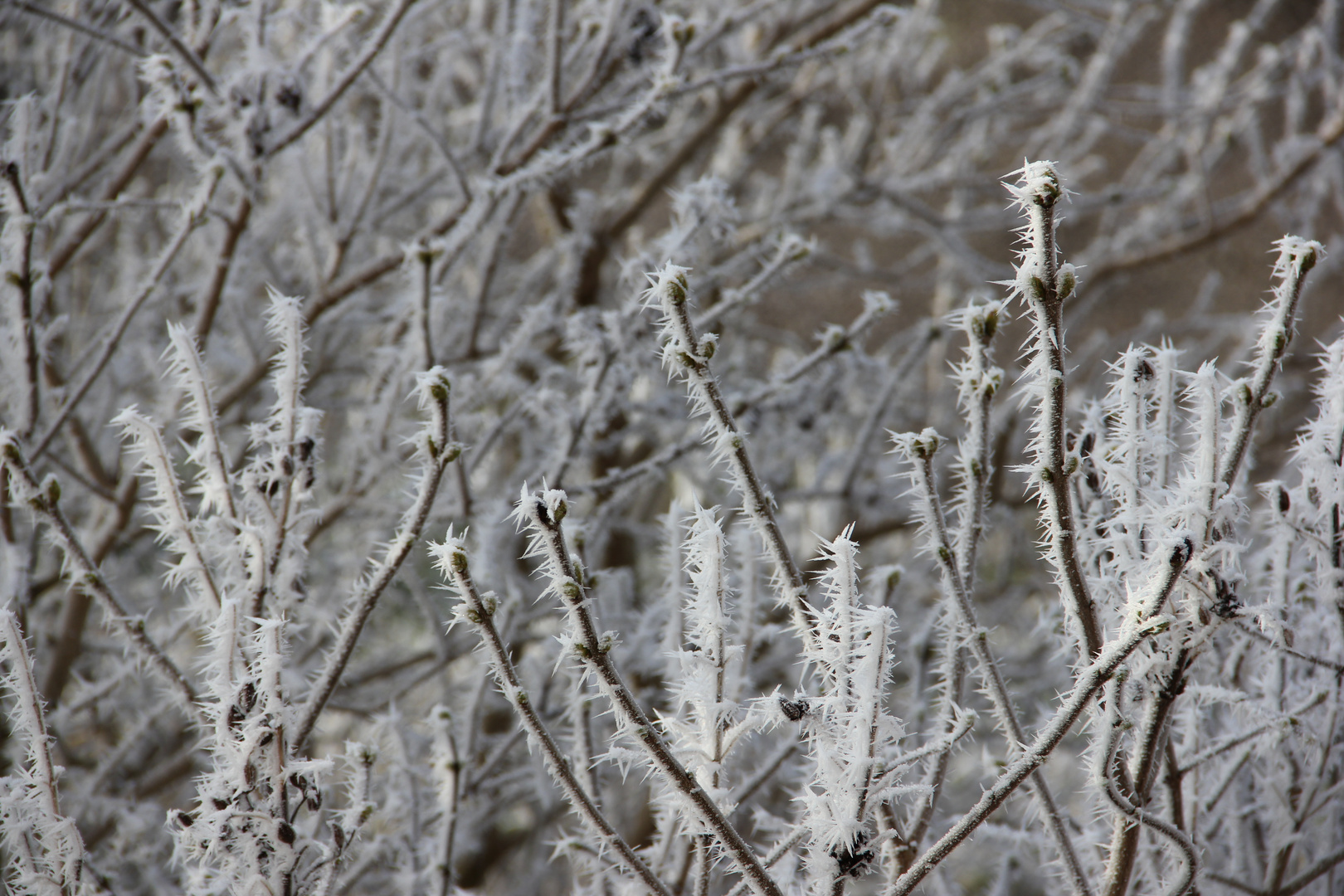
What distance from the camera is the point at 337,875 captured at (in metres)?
1.12

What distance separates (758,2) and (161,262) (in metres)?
1.41

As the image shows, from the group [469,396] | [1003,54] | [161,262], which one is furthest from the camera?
[1003,54]

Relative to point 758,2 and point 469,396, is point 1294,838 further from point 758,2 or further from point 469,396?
point 758,2

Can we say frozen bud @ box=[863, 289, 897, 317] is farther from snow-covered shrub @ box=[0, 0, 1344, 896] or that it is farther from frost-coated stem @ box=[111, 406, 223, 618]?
frost-coated stem @ box=[111, 406, 223, 618]

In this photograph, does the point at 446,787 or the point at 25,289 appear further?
the point at 25,289

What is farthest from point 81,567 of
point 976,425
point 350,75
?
point 976,425

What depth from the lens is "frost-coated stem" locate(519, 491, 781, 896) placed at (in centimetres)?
83

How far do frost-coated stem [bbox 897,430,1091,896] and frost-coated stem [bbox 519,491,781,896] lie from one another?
0.37m

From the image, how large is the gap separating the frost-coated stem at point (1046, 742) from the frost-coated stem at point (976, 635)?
0.46ft

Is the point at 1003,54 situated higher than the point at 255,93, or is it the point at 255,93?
the point at 1003,54

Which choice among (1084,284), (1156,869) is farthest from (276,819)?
(1084,284)

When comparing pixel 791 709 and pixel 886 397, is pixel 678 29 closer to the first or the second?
pixel 886 397

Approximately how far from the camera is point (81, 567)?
1.14 meters

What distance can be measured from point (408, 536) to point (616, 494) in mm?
945
